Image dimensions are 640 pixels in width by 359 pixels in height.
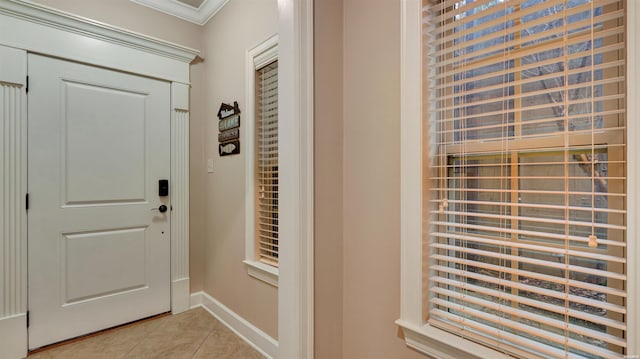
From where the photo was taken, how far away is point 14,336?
2031mm

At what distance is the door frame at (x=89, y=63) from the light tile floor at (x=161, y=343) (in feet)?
0.77

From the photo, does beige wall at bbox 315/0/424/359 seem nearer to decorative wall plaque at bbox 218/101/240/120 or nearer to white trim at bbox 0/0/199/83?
decorative wall plaque at bbox 218/101/240/120

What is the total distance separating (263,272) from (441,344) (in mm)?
1296

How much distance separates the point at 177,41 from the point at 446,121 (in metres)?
2.53

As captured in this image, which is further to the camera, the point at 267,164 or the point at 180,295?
the point at 180,295

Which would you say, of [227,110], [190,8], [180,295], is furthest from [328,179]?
[190,8]

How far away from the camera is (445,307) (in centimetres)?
120

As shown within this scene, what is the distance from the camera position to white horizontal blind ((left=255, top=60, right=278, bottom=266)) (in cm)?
215

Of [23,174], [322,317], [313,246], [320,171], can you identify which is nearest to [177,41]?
[23,174]

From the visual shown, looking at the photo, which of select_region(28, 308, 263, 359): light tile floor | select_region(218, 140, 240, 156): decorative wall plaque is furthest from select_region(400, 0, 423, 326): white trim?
select_region(218, 140, 240, 156): decorative wall plaque

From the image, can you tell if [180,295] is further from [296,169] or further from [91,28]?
[91,28]

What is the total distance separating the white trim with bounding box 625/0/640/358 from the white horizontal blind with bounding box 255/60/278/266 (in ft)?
5.65

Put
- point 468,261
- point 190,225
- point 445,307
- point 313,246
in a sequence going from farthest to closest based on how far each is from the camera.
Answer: point 190,225
point 313,246
point 445,307
point 468,261

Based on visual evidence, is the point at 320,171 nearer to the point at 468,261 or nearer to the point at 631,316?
the point at 468,261
